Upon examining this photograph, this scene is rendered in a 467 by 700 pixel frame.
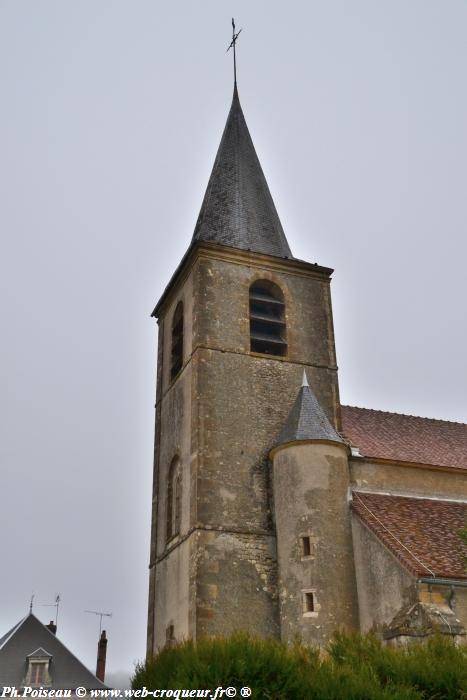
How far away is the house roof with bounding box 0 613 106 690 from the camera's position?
77.8 feet

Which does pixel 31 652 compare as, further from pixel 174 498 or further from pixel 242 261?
pixel 242 261

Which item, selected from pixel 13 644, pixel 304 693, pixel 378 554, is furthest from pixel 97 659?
pixel 304 693

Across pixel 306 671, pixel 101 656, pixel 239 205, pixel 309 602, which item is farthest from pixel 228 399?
pixel 101 656

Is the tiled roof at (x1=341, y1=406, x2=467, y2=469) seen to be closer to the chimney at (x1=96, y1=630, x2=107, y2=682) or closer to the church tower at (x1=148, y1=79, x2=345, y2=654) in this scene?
the church tower at (x1=148, y1=79, x2=345, y2=654)

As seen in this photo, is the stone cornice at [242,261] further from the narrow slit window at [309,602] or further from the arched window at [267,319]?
the narrow slit window at [309,602]

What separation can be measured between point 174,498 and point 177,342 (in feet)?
13.7

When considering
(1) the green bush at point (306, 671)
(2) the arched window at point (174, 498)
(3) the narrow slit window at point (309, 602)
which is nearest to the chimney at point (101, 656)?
(2) the arched window at point (174, 498)

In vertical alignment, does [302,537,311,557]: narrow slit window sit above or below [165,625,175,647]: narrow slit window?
above

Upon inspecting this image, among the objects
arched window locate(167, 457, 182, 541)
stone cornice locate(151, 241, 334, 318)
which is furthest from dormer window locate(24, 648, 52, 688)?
stone cornice locate(151, 241, 334, 318)

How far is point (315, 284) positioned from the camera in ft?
66.1

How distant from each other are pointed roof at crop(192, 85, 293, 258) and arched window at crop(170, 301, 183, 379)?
203 cm

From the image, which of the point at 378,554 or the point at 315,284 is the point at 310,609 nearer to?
the point at 378,554

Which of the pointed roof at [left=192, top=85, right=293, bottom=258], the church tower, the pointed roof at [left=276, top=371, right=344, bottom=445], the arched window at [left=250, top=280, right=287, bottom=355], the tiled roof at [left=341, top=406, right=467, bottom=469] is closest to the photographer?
the church tower

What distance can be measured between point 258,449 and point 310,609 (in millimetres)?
3800
